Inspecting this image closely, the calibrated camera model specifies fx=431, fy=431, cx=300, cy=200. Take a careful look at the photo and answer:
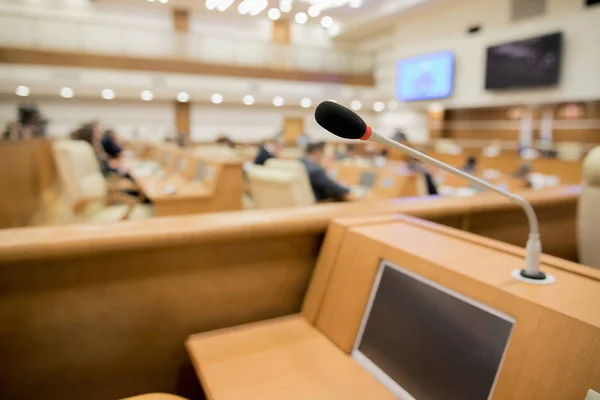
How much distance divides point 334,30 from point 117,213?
542 inches

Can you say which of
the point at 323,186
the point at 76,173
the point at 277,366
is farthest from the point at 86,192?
the point at 277,366

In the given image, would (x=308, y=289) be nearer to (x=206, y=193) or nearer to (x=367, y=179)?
(x=206, y=193)

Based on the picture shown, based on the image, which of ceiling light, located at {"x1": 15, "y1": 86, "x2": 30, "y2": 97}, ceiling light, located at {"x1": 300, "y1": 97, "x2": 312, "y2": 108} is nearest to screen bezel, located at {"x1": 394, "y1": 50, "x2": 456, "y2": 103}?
ceiling light, located at {"x1": 300, "y1": 97, "x2": 312, "y2": 108}

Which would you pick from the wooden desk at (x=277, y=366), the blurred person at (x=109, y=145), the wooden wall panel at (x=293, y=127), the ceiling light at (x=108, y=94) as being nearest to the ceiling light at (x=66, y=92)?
the ceiling light at (x=108, y=94)

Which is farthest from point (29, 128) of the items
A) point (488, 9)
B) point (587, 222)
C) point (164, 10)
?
point (488, 9)

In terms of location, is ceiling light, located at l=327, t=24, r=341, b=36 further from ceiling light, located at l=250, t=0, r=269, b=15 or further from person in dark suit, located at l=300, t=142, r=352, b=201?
person in dark suit, located at l=300, t=142, r=352, b=201

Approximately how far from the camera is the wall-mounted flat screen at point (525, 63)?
854 centimetres

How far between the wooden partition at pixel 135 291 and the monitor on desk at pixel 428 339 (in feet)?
1.34

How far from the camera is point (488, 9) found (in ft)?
33.3

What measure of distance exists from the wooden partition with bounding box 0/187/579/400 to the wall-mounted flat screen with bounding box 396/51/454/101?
10.6 metres

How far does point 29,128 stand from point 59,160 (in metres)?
3.63

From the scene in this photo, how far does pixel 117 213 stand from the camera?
12.1 feet

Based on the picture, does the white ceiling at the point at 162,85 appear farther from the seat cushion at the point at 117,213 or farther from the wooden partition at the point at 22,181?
the seat cushion at the point at 117,213

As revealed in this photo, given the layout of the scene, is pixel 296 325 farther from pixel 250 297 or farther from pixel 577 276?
pixel 577 276
